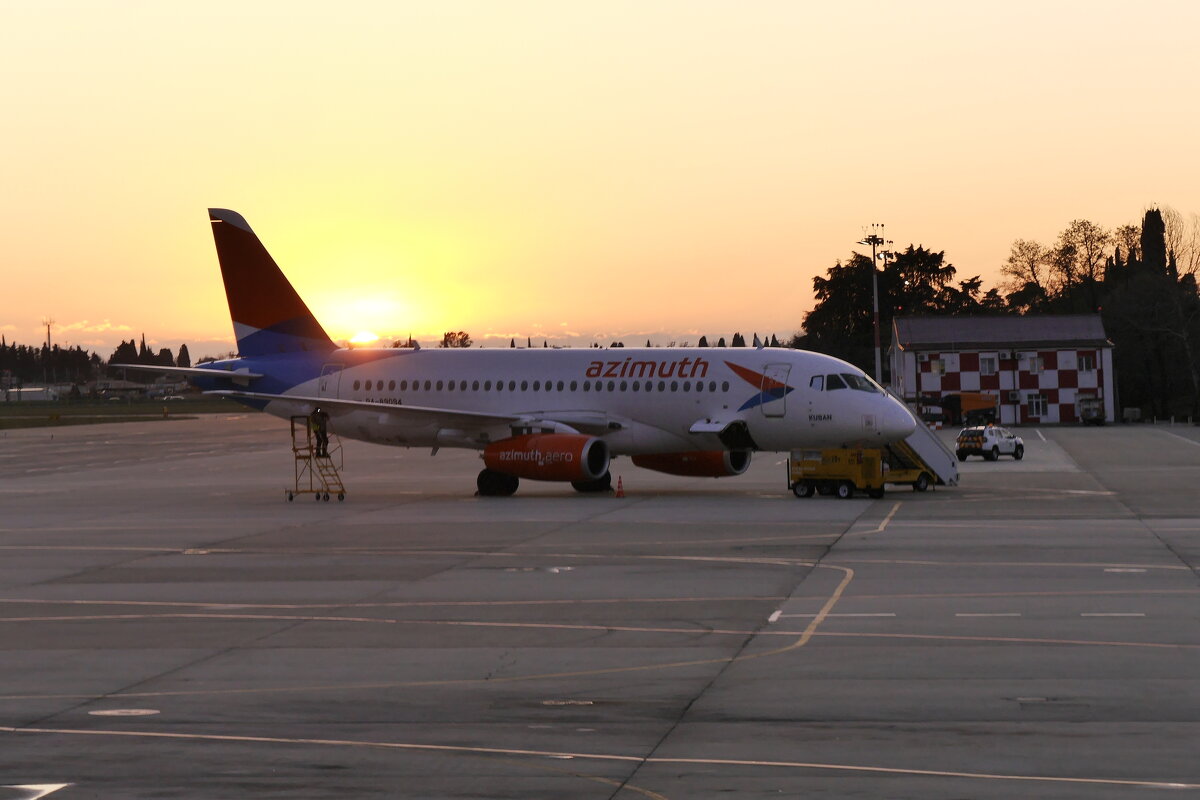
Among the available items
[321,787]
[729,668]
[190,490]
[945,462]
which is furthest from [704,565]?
[190,490]

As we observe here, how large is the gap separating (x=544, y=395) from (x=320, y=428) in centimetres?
697

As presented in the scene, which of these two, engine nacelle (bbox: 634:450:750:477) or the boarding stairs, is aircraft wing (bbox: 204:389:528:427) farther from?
the boarding stairs

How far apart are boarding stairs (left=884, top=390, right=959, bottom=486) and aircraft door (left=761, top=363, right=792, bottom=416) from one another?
3.80 meters

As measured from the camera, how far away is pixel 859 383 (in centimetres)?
4178

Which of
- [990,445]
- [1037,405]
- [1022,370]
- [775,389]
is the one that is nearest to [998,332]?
[1022,370]

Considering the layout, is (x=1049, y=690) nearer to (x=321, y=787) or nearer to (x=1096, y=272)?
(x=321, y=787)

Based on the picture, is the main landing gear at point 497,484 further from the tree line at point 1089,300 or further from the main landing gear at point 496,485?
the tree line at point 1089,300

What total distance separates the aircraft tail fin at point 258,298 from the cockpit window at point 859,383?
17252 mm

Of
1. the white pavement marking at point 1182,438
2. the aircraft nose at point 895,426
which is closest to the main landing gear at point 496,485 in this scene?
the aircraft nose at point 895,426

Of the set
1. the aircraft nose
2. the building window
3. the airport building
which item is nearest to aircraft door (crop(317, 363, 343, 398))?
the aircraft nose

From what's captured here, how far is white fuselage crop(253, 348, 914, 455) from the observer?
4138cm

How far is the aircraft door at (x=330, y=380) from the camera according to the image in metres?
47.5

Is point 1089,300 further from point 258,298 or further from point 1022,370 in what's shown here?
point 258,298

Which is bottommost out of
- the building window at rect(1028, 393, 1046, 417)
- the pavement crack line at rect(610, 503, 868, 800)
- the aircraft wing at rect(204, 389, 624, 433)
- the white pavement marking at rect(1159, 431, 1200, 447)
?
the white pavement marking at rect(1159, 431, 1200, 447)
